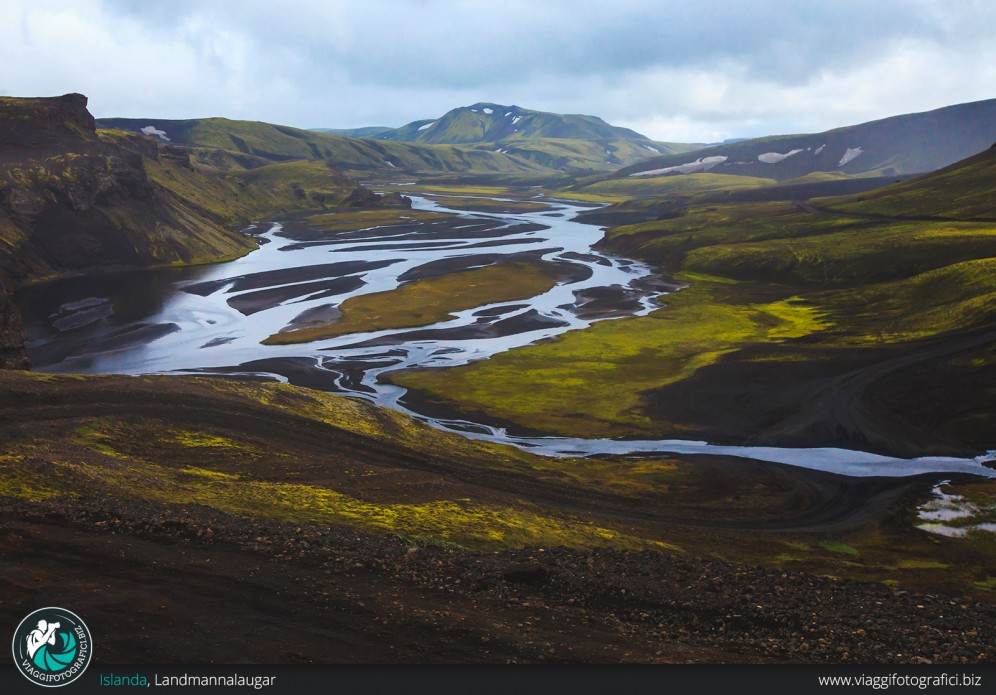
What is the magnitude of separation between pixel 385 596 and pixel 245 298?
340ft

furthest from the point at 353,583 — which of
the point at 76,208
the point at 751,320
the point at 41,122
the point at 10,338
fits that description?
the point at 41,122

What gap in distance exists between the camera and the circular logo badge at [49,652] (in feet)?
51.0

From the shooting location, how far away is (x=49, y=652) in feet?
51.0

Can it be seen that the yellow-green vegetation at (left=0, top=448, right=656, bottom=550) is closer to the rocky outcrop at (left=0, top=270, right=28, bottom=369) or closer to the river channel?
the river channel

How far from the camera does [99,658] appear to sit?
1728 cm

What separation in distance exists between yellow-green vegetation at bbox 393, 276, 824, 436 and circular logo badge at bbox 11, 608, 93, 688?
47516mm

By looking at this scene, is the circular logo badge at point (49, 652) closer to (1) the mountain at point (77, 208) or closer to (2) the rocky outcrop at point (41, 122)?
(1) the mountain at point (77, 208)

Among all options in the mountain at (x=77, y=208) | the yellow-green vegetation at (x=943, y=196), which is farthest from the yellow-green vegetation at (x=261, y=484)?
the yellow-green vegetation at (x=943, y=196)

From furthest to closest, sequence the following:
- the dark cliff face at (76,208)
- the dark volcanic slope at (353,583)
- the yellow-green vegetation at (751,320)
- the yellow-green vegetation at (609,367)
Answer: the dark cliff face at (76,208) < the yellow-green vegetation at (751,320) < the yellow-green vegetation at (609,367) < the dark volcanic slope at (353,583)

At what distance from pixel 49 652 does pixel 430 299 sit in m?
99.5

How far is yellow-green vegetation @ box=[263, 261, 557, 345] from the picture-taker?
314 feet

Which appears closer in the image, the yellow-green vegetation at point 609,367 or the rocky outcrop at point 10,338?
the rocky outcrop at point 10,338

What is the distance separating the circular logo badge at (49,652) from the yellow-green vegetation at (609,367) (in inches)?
1871

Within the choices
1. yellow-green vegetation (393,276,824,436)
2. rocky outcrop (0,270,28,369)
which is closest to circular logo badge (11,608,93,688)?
yellow-green vegetation (393,276,824,436)
